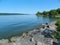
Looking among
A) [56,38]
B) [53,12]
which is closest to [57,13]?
[53,12]

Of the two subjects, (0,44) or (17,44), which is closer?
(17,44)

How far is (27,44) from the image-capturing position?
34.5 ft

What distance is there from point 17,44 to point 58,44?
11.6 feet

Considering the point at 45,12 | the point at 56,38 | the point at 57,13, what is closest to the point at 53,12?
the point at 57,13

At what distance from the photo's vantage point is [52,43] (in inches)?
420

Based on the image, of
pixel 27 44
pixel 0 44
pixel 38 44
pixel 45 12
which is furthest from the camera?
→ pixel 45 12

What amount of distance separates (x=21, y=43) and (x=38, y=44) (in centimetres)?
173

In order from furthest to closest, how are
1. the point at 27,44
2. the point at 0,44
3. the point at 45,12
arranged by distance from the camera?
the point at 45,12 → the point at 0,44 → the point at 27,44

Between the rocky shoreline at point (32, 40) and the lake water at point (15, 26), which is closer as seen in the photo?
the rocky shoreline at point (32, 40)

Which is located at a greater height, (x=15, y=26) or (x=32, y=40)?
(x=32, y=40)

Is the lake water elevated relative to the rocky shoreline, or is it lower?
lower

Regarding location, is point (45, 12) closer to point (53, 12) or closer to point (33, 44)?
point (53, 12)

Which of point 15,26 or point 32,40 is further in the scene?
point 15,26

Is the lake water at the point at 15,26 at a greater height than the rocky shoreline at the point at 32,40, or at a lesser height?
lesser
